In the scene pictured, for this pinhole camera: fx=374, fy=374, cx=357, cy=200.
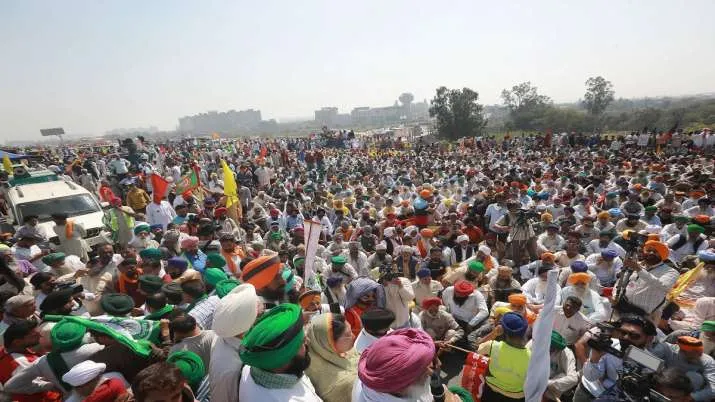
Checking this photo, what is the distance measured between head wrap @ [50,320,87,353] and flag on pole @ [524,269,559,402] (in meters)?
3.15

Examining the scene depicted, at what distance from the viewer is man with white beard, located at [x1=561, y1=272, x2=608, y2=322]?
16.5 feet

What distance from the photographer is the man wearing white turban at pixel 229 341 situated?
94.8 inches

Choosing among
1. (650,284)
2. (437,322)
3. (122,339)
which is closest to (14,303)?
(122,339)

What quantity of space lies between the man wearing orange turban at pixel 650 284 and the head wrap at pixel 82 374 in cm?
542

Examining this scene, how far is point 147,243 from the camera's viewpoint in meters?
6.55

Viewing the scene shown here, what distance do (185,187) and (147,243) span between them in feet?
12.9

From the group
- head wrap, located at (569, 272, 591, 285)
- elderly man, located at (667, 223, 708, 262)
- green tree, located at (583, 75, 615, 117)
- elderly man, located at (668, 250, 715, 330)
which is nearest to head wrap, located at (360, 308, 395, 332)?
head wrap, located at (569, 272, 591, 285)

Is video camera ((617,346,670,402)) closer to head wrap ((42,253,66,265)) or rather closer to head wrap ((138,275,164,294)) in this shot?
head wrap ((138,275,164,294))

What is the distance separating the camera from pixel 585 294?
515cm

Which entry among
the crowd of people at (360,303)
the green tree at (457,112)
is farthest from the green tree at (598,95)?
the crowd of people at (360,303)

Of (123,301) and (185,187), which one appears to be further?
(185,187)

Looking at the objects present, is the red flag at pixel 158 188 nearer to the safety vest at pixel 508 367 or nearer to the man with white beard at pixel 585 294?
the safety vest at pixel 508 367

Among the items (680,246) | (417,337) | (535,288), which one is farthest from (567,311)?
(680,246)

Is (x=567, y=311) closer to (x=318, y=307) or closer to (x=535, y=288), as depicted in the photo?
(x=535, y=288)
